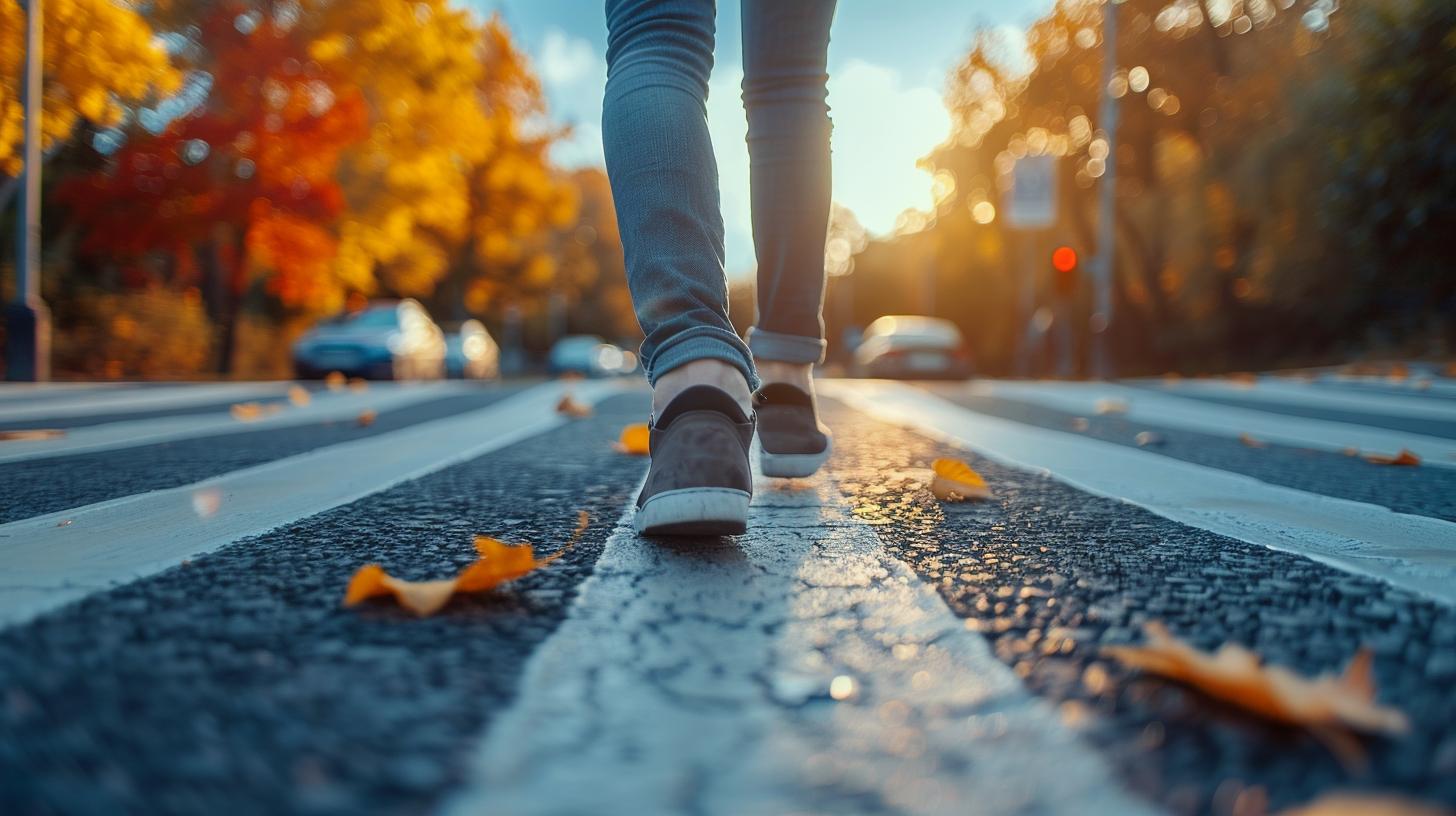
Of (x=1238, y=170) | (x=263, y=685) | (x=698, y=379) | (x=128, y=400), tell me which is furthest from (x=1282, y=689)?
(x=1238, y=170)

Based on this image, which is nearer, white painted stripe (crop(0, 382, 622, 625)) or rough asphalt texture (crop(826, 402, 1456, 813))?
rough asphalt texture (crop(826, 402, 1456, 813))

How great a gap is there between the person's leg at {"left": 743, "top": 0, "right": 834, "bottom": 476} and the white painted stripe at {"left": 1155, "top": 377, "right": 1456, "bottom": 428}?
2.98 meters

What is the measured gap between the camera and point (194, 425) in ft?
12.2

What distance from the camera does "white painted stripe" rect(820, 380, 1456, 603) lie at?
1290mm

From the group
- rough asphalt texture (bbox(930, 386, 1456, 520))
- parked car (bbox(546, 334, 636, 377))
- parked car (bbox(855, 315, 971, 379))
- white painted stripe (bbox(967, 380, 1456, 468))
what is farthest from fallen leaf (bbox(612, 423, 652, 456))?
parked car (bbox(546, 334, 636, 377))

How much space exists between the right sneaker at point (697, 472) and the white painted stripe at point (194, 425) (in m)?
1.88

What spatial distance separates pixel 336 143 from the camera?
1463 centimetres

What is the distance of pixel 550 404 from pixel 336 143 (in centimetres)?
1136

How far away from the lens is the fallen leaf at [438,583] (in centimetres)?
101

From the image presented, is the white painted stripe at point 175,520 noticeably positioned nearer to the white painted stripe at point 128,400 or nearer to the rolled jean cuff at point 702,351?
the rolled jean cuff at point 702,351

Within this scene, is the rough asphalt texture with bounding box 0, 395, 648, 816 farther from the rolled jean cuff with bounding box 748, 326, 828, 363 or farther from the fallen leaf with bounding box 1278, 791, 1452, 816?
the rolled jean cuff with bounding box 748, 326, 828, 363

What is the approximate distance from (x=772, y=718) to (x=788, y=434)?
1.37 meters

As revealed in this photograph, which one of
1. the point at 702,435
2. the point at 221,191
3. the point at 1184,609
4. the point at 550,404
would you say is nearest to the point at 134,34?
the point at 221,191

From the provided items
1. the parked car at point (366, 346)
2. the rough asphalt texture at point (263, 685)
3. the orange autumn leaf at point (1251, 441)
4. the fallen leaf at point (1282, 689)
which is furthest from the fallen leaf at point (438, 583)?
the parked car at point (366, 346)
